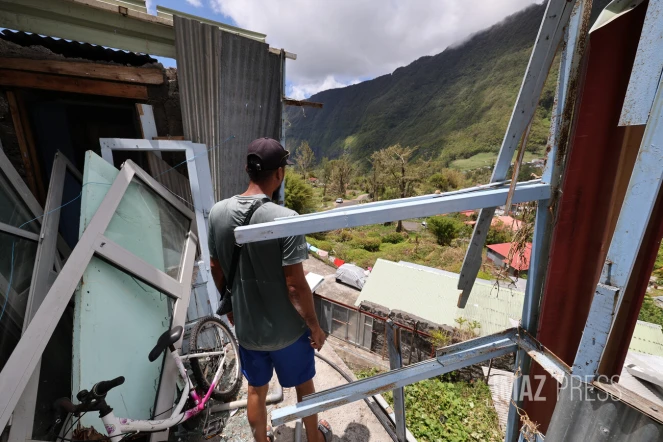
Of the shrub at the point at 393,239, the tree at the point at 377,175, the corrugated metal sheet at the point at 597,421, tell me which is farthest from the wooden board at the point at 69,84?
the tree at the point at 377,175

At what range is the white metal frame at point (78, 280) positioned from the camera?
1603 millimetres

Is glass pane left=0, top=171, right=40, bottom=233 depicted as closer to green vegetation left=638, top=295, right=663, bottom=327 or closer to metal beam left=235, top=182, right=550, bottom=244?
metal beam left=235, top=182, right=550, bottom=244

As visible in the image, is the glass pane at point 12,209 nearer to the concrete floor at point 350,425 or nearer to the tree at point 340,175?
the concrete floor at point 350,425

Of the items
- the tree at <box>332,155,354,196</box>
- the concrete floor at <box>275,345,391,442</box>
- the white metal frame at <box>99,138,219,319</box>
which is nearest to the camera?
the concrete floor at <box>275,345,391,442</box>

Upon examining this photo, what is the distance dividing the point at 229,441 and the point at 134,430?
0.96 metres

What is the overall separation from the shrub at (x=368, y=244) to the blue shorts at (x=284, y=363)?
22.7 meters

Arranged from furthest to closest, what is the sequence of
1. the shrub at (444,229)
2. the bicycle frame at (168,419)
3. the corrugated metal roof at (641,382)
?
the shrub at (444,229)
the bicycle frame at (168,419)
the corrugated metal roof at (641,382)

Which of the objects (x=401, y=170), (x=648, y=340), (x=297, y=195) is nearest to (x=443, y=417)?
(x=648, y=340)

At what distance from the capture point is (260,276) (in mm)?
Answer: 1794

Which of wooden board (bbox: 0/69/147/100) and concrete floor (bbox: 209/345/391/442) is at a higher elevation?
wooden board (bbox: 0/69/147/100)

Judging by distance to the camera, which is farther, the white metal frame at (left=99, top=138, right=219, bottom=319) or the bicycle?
the white metal frame at (left=99, top=138, right=219, bottom=319)

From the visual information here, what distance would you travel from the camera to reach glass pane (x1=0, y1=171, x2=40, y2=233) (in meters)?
2.58

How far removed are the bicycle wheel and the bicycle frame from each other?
0.11 metres

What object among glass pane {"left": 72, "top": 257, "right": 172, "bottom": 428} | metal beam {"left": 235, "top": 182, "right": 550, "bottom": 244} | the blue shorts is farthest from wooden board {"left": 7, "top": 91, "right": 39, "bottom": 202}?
metal beam {"left": 235, "top": 182, "right": 550, "bottom": 244}
